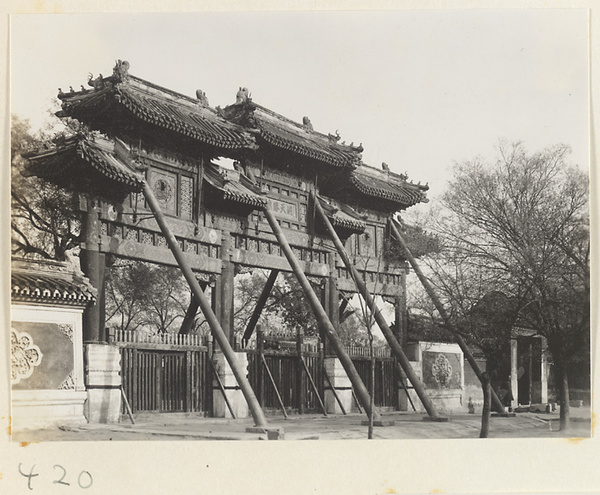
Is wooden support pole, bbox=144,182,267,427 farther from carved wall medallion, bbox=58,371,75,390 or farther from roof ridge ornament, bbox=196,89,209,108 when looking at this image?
carved wall medallion, bbox=58,371,75,390

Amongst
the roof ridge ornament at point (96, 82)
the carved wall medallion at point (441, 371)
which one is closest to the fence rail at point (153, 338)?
the roof ridge ornament at point (96, 82)

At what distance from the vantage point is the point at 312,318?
22984 millimetres

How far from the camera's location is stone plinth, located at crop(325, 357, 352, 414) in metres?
17.4

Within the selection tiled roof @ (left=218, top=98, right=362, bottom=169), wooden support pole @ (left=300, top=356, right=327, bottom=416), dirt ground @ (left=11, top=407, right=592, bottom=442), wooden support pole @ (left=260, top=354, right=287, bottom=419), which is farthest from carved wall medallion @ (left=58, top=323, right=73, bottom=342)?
wooden support pole @ (left=300, top=356, right=327, bottom=416)

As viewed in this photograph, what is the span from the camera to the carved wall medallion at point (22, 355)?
407 inches

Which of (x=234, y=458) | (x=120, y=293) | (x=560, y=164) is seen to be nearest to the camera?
(x=234, y=458)

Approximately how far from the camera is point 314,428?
528 inches

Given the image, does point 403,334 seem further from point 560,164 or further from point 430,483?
point 430,483

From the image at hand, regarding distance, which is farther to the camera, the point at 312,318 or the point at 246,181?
the point at 312,318

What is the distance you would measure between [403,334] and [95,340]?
736 centimetres

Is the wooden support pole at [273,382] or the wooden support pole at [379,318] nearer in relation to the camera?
the wooden support pole at [379,318]

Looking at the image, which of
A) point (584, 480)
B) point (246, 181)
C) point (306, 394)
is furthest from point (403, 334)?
point (584, 480)

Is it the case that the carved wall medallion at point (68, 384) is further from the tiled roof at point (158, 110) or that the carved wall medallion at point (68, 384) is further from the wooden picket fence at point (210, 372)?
the tiled roof at point (158, 110)

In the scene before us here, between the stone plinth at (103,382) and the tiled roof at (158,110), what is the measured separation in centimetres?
371
